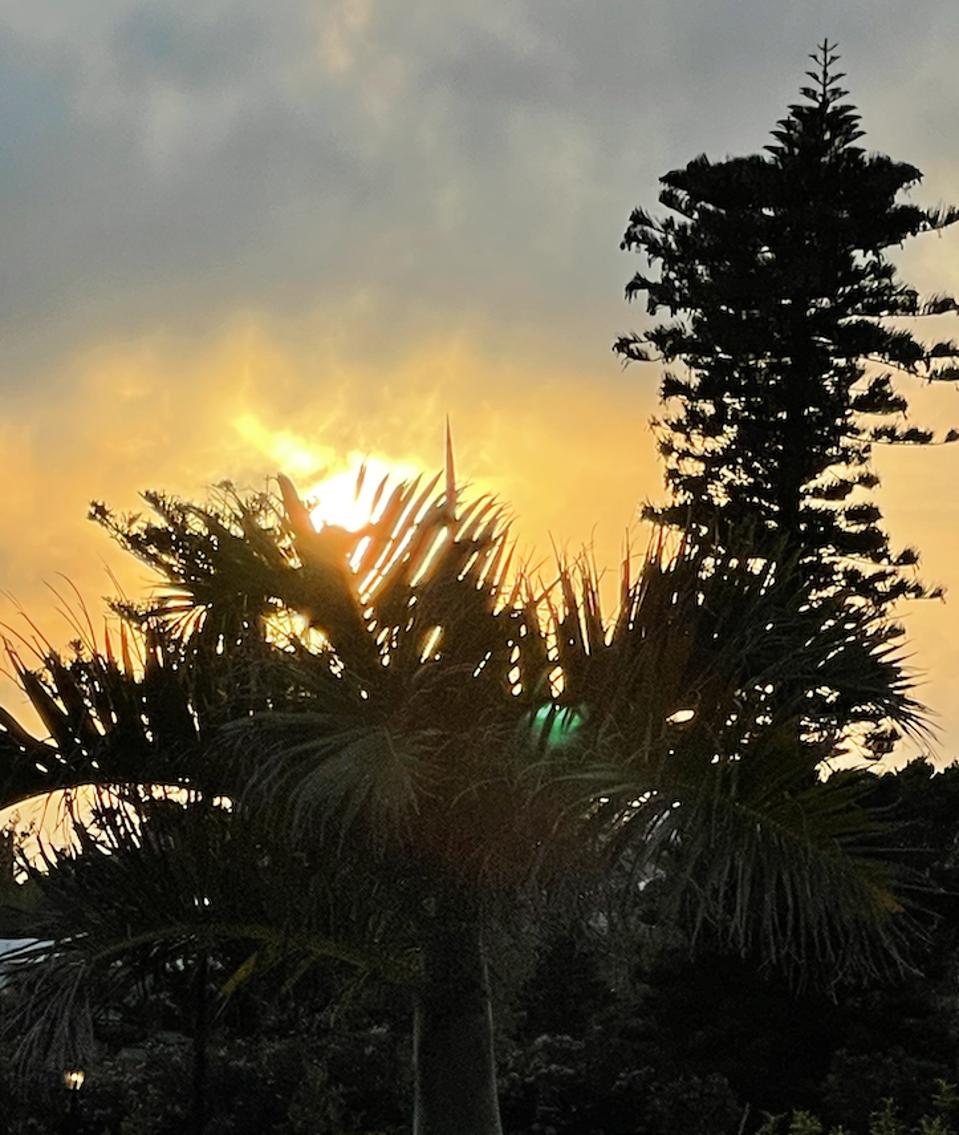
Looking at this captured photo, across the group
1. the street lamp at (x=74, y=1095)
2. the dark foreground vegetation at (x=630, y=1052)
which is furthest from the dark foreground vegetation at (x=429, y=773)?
the street lamp at (x=74, y=1095)

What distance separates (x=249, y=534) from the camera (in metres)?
6.59

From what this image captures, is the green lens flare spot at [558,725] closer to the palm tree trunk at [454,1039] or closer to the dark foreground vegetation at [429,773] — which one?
the dark foreground vegetation at [429,773]

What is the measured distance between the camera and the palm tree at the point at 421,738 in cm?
583

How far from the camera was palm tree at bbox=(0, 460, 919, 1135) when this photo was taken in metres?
5.83

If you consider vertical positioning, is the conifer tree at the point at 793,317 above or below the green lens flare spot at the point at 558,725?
above

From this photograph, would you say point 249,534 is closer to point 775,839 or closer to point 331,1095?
point 775,839

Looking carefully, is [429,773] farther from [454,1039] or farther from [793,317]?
[793,317]

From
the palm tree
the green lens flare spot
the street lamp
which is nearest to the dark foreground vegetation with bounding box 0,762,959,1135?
the street lamp

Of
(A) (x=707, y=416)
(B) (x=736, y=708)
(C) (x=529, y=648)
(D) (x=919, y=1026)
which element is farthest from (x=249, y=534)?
(A) (x=707, y=416)

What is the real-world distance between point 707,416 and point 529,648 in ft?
59.0

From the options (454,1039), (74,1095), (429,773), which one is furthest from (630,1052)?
(429,773)

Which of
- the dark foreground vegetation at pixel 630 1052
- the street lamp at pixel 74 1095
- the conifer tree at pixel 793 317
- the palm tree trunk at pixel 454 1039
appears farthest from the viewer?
the conifer tree at pixel 793 317

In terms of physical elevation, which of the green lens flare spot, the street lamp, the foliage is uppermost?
the foliage

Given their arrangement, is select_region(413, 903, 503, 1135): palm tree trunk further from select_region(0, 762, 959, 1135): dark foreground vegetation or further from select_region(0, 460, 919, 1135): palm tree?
select_region(0, 762, 959, 1135): dark foreground vegetation
